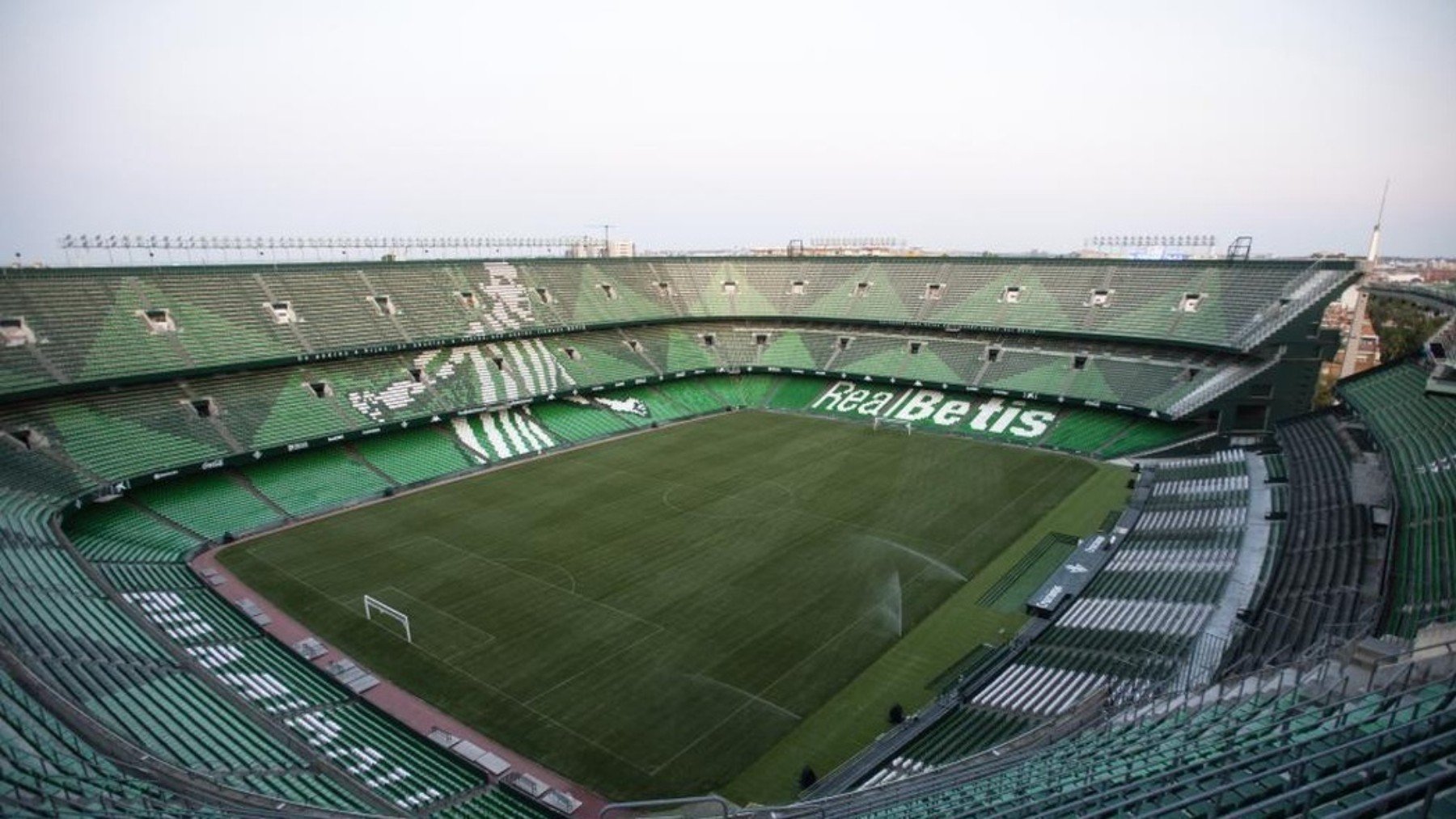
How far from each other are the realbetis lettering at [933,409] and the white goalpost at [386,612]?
30.7 meters

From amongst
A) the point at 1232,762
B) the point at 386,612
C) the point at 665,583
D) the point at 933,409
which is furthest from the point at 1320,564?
the point at 386,612

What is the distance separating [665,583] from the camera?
25.1 m

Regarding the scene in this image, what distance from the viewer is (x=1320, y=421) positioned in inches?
1296

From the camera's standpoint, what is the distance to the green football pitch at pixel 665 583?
18.4 metres

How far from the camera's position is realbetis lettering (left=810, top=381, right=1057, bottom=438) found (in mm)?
42594

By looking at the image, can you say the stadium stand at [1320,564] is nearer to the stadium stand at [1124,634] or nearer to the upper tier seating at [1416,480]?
the upper tier seating at [1416,480]

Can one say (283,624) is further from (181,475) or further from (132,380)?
(132,380)

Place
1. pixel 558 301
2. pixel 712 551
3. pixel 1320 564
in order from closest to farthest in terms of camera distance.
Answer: pixel 1320 564 < pixel 712 551 < pixel 558 301

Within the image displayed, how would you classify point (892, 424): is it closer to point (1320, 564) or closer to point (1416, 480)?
point (1320, 564)

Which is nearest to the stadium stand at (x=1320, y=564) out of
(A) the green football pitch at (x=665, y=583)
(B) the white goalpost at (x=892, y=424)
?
(A) the green football pitch at (x=665, y=583)

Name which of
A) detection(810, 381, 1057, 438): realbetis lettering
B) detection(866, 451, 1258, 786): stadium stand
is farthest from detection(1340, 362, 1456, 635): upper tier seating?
detection(810, 381, 1057, 438): realbetis lettering

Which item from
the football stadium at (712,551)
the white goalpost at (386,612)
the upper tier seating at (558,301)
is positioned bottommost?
the white goalpost at (386,612)

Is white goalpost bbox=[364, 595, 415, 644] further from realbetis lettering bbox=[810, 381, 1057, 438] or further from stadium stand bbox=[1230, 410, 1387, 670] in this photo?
realbetis lettering bbox=[810, 381, 1057, 438]

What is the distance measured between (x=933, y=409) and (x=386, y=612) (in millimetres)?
33034
